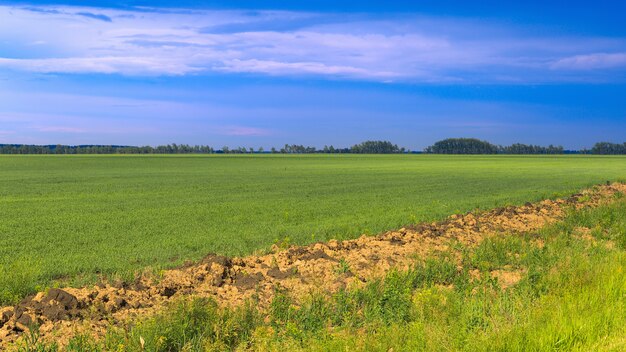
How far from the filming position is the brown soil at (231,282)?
763 centimetres

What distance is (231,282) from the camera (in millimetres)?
9781

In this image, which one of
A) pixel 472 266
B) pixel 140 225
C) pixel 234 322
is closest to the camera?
pixel 234 322

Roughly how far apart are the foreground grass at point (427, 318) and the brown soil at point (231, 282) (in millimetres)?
578

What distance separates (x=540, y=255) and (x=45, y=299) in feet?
32.2

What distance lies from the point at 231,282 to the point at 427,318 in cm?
377

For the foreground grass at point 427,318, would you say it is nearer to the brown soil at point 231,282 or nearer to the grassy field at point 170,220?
the brown soil at point 231,282

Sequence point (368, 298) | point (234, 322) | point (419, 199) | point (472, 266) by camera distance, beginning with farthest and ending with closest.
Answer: point (419, 199) < point (472, 266) < point (368, 298) < point (234, 322)

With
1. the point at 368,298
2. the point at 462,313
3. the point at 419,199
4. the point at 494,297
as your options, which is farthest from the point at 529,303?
the point at 419,199

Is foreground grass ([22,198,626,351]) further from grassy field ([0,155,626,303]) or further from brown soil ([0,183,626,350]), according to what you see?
grassy field ([0,155,626,303])

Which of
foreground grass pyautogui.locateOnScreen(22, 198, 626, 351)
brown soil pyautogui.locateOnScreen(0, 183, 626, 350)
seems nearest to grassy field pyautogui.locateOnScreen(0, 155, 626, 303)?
brown soil pyautogui.locateOnScreen(0, 183, 626, 350)

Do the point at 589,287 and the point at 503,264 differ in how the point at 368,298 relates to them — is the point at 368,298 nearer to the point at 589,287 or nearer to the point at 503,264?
the point at 589,287

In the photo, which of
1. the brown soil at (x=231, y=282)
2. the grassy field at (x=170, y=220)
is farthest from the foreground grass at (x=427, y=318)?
the grassy field at (x=170, y=220)

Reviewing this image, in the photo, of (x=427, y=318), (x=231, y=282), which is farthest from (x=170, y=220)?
(x=427, y=318)

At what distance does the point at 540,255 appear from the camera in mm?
11609
